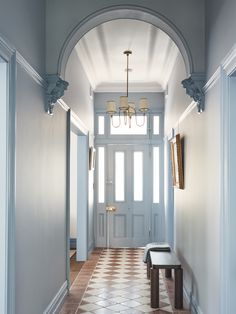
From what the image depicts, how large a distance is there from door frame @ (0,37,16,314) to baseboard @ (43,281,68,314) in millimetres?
1393

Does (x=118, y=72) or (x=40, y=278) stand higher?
(x=118, y=72)

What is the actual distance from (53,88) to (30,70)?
23.9 inches

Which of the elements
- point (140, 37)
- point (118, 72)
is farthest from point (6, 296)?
point (118, 72)

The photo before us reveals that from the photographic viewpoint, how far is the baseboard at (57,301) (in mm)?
4388

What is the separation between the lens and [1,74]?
9.46 ft

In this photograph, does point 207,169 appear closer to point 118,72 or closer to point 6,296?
point 6,296

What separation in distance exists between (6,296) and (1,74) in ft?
4.91

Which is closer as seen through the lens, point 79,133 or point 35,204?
point 35,204

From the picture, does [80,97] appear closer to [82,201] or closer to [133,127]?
[82,201]

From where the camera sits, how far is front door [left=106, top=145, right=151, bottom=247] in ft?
31.2

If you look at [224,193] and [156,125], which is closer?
[224,193]

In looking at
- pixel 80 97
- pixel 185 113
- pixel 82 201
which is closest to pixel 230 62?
pixel 185 113

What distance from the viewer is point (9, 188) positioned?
9.59 ft

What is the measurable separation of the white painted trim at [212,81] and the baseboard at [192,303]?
2.16m
